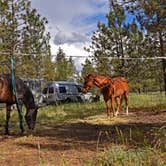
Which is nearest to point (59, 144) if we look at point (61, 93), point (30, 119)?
point (30, 119)

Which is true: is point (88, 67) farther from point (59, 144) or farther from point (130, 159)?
point (130, 159)

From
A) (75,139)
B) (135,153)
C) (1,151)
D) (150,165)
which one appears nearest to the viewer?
(150,165)

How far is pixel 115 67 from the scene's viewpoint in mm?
27469

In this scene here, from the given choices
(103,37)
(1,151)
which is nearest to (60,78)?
(103,37)

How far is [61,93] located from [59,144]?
17.3 m

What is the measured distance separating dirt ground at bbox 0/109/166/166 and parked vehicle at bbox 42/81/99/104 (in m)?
12.4

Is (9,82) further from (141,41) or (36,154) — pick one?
(141,41)

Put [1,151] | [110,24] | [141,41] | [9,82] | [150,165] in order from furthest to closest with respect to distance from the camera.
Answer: [110,24] → [141,41] → [9,82] → [1,151] → [150,165]

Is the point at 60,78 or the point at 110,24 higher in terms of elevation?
the point at 110,24

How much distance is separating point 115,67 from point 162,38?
26.4ft

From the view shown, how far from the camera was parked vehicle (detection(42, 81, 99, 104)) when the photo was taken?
2520cm

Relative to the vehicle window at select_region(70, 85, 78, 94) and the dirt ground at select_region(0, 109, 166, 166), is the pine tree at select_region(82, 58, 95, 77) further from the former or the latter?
the dirt ground at select_region(0, 109, 166, 166)

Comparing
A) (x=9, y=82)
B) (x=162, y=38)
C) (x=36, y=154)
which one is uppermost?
(x=162, y=38)

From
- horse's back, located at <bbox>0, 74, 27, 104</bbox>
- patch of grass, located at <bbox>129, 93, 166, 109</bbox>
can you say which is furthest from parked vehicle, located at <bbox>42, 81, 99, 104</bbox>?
horse's back, located at <bbox>0, 74, 27, 104</bbox>
